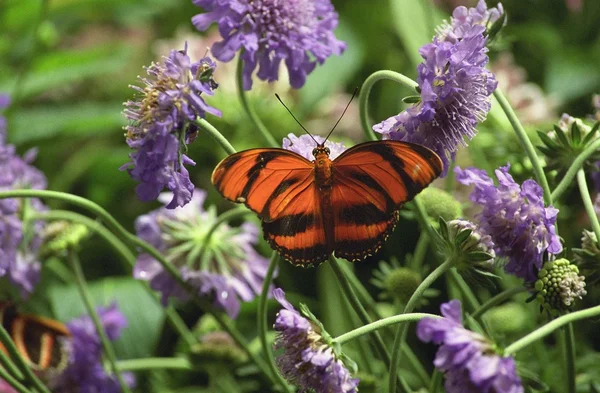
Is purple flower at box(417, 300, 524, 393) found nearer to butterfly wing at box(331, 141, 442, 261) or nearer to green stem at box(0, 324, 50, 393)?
butterfly wing at box(331, 141, 442, 261)

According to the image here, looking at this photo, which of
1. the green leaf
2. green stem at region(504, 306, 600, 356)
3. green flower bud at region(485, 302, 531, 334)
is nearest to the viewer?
green stem at region(504, 306, 600, 356)

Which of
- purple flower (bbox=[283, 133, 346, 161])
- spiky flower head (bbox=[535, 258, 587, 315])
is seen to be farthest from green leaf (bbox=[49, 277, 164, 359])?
spiky flower head (bbox=[535, 258, 587, 315])

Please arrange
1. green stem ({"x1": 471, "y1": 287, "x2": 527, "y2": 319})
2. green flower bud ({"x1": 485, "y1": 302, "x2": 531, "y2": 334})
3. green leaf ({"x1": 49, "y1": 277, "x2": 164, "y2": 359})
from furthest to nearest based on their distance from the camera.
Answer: green leaf ({"x1": 49, "y1": 277, "x2": 164, "y2": 359}) → green flower bud ({"x1": 485, "y1": 302, "x2": 531, "y2": 334}) → green stem ({"x1": 471, "y1": 287, "x2": 527, "y2": 319})

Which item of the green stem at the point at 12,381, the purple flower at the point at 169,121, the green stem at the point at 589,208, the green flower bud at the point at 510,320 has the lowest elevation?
the green flower bud at the point at 510,320

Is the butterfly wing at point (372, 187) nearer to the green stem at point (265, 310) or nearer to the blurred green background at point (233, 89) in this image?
the green stem at point (265, 310)

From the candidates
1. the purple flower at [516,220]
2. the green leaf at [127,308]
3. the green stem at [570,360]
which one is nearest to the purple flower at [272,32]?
the purple flower at [516,220]

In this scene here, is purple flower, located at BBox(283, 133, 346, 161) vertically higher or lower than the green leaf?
higher
